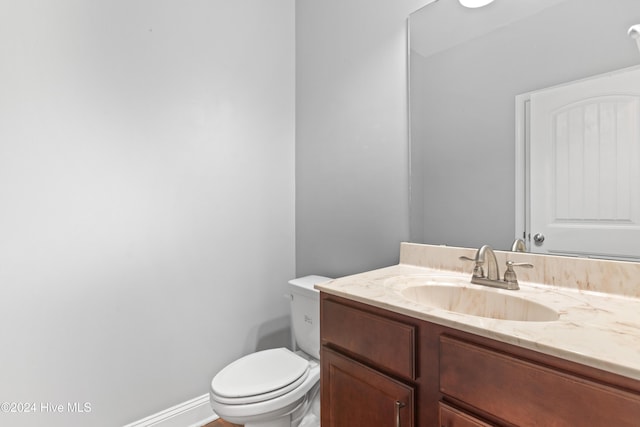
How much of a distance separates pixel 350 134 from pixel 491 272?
3.32ft

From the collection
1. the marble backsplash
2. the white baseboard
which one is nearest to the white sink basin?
the marble backsplash

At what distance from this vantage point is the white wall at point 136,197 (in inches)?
49.9

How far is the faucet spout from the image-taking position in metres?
1.11

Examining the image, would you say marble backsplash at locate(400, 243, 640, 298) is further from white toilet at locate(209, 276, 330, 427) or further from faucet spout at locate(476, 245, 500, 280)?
white toilet at locate(209, 276, 330, 427)

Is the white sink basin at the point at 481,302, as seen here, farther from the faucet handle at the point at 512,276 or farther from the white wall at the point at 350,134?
the white wall at the point at 350,134

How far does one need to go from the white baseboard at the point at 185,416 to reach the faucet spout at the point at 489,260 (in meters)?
1.59

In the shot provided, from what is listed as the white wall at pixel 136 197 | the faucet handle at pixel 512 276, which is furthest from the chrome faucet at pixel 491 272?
the white wall at pixel 136 197

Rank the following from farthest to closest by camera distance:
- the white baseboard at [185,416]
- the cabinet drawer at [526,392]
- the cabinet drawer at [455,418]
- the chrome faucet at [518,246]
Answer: the white baseboard at [185,416] < the chrome faucet at [518,246] < the cabinet drawer at [455,418] < the cabinet drawer at [526,392]

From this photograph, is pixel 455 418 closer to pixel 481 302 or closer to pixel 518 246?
pixel 481 302

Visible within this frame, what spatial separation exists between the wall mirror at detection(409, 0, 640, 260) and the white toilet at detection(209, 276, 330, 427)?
2.39 ft

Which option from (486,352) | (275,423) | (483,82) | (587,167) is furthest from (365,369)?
(483,82)

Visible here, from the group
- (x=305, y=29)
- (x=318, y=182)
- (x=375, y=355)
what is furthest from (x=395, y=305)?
(x=305, y=29)

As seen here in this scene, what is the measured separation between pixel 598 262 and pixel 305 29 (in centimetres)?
196

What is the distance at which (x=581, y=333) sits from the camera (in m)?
0.70
